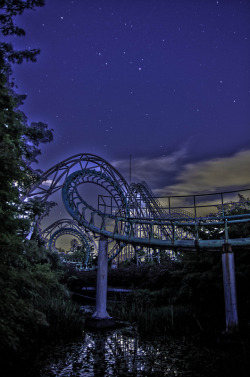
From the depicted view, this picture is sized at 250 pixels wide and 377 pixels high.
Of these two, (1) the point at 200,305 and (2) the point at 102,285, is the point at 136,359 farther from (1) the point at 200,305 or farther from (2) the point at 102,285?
(1) the point at 200,305

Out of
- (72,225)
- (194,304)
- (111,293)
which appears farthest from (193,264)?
(72,225)

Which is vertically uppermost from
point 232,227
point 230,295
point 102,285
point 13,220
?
point 232,227

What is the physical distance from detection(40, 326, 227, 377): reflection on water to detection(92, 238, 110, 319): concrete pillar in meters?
1.45

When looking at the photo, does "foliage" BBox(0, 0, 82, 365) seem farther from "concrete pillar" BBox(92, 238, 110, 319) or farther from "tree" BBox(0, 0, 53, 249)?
"concrete pillar" BBox(92, 238, 110, 319)

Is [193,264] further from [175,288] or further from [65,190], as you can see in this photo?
[65,190]

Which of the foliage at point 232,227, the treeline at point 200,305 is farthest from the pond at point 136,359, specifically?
the foliage at point 232,227

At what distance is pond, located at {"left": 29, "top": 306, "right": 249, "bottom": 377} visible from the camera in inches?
239

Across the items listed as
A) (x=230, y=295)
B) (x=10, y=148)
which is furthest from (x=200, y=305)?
(x=10, y=148)

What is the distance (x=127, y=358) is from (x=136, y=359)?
0.23 meters

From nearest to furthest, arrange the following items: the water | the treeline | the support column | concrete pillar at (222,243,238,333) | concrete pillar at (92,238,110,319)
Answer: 1. the water
2. concrete pillar at (222,243,238,333)
3. the treeline
4. the support column
5. concrete pillar at (92,238,110,319)

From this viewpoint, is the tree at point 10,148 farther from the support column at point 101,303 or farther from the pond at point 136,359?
the support column at point 101,303

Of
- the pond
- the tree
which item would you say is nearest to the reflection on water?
the pond

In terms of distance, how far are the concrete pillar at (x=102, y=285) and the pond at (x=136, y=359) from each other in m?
1.50

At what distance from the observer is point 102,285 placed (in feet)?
35.4
